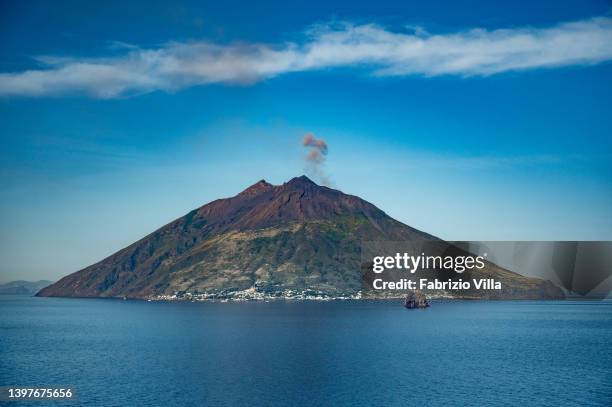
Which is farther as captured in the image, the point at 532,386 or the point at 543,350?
the point at 543,350

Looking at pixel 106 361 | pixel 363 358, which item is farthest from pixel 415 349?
pixel 106 361

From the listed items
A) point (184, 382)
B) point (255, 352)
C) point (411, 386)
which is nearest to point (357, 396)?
point (411, 386)

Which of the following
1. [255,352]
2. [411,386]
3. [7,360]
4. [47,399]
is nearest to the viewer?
[47,399]

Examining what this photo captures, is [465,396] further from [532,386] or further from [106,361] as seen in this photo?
[106,361]

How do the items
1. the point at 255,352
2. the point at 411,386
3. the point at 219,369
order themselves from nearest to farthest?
the point at 411,386 → the point at 219,369 → the point at 255,352

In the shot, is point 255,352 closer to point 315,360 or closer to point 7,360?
point 315,360

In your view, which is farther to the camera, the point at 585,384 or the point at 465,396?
the point at 585,384

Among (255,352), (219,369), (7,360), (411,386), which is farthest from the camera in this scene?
(255,352)

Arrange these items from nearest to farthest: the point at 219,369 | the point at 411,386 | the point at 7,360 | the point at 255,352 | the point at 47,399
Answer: the point at 47,399 → the point at 411,386 → the point at 219,369 → the point at 7,360 → the point at 255,352
